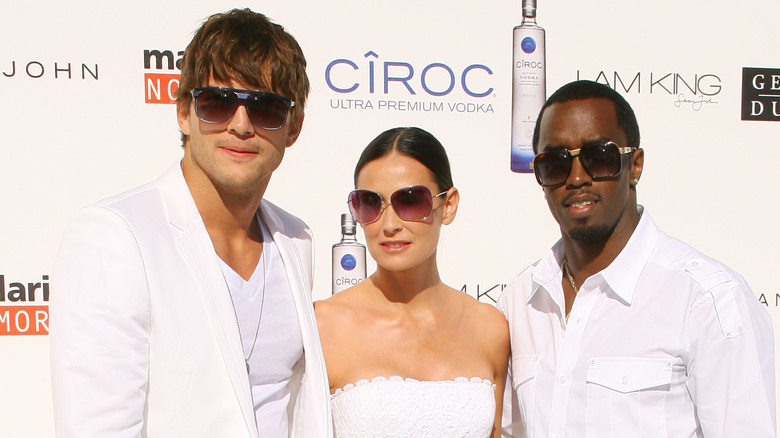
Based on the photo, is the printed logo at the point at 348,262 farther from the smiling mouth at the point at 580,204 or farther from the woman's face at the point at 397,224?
the smiling mouth at the point at 580,204

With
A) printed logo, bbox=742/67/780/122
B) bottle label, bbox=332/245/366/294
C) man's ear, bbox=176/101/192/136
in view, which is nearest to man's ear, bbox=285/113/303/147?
man's ear, bbox=176/101/192/136

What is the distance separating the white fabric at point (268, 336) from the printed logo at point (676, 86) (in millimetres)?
2128

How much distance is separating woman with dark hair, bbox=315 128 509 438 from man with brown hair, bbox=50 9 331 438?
0.79 ft

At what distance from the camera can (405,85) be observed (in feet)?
9.46

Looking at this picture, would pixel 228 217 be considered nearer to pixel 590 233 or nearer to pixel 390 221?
pixel 390 221

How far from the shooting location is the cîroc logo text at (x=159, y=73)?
2719mm

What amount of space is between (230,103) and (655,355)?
4.34ft

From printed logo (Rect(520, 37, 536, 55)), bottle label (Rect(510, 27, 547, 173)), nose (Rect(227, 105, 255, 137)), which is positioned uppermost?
printed logo (Rect(520, 37, 536, 55))

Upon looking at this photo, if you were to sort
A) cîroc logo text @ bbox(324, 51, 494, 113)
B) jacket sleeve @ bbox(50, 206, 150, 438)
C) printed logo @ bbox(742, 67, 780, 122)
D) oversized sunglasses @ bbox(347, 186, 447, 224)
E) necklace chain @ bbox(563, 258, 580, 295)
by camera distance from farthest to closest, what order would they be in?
printed logo @ bbox(742, 67, 780, 122), cîroc logo text @ bbox(324, 51, 494, 113), oversized sunglasses @ bbox(347, 186, 447, 224), necklace chain @ bbox(563, 258, 580, 295), jacket sleeve @ bbox(50, 206, 150, 438)

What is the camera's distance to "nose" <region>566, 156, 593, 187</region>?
161 centimetres

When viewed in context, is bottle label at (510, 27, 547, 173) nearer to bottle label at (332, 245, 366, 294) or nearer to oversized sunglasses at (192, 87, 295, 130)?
bottle label at (332, 245, 366, 294)

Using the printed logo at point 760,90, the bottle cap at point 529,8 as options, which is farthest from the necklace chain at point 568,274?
the printed logo at point 760,90

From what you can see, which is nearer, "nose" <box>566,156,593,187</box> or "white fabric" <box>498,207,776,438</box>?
"white fabric" <box>498,207,776,438</box>

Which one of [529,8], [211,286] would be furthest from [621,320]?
[529,8]
